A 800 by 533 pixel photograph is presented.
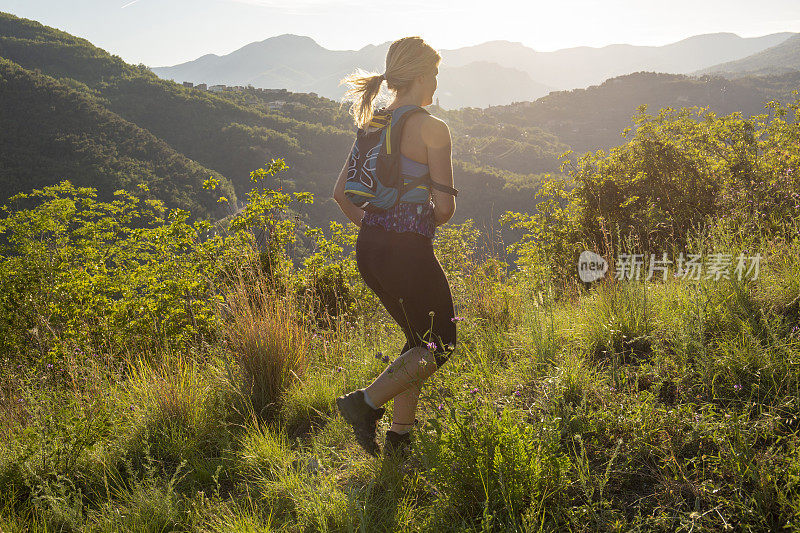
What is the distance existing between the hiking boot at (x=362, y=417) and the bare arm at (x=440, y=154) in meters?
0.94

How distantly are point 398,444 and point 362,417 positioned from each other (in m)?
0.21

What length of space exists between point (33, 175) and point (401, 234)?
56758 millimetres

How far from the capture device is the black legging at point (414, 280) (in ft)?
6.32

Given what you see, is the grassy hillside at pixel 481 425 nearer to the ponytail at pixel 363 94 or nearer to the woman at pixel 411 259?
the woman at pixel 411 259

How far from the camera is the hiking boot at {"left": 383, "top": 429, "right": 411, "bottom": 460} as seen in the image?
2107 millimetres

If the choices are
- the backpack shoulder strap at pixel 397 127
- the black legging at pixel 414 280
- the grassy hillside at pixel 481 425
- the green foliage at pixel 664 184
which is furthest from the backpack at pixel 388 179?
the green foliage at pixel 664 184

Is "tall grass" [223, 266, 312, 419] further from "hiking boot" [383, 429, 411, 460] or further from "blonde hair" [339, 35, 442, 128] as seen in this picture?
"blonde hair" [339, 35, 442, 128]

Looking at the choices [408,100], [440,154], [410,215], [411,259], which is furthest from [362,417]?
[408,100]

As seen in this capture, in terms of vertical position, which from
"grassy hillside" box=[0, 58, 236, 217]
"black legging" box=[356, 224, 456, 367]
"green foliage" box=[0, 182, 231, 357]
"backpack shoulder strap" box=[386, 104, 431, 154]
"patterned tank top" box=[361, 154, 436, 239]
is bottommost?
"green foliage" box=[0, 182, 231, 357]

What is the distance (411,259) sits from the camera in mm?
1925

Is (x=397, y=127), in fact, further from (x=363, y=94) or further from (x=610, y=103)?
(x=610, y=103)

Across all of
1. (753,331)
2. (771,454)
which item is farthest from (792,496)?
(753,331)

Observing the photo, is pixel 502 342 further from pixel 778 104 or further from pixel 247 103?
pixel 247 103

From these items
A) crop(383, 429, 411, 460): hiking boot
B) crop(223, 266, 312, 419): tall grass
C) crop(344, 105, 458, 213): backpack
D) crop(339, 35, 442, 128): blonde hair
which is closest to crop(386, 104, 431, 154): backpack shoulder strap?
crop(344, 105, 458, 213): backpack
